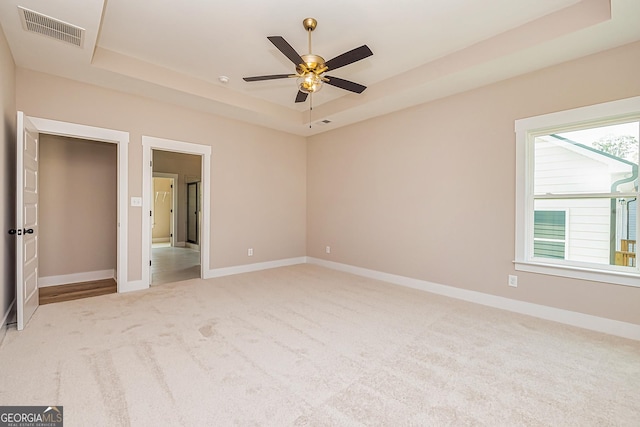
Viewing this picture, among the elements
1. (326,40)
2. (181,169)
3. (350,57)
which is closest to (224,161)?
(326,40)

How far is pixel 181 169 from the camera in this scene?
27.8 feet

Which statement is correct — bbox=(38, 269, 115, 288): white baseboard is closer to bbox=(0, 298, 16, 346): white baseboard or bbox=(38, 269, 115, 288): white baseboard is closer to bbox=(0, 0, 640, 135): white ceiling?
bbox=(0, 298, 16, 346): white baseboard

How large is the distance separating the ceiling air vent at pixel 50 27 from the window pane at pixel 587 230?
5081 millimetres

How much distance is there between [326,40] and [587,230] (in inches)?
136

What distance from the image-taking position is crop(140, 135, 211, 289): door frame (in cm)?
424

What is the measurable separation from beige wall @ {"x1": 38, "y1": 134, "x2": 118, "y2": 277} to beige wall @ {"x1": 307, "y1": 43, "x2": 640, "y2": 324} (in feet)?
13.0

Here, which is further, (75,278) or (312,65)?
(75,278)

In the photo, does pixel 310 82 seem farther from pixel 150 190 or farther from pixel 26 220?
pixel 26 220

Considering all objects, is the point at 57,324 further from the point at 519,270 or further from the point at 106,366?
the point at 519,270

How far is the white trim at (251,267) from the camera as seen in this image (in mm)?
4969

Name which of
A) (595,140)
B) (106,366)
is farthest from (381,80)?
(106,366)

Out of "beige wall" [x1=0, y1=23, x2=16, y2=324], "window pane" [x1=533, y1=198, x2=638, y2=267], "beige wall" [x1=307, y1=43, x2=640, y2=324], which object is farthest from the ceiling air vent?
"window pane" [x1=533, y1=198, x2=638, y2=267]

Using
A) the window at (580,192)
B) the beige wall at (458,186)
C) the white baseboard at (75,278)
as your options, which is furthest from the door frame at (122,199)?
the window at (580,192)

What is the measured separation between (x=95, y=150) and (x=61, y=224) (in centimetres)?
128
